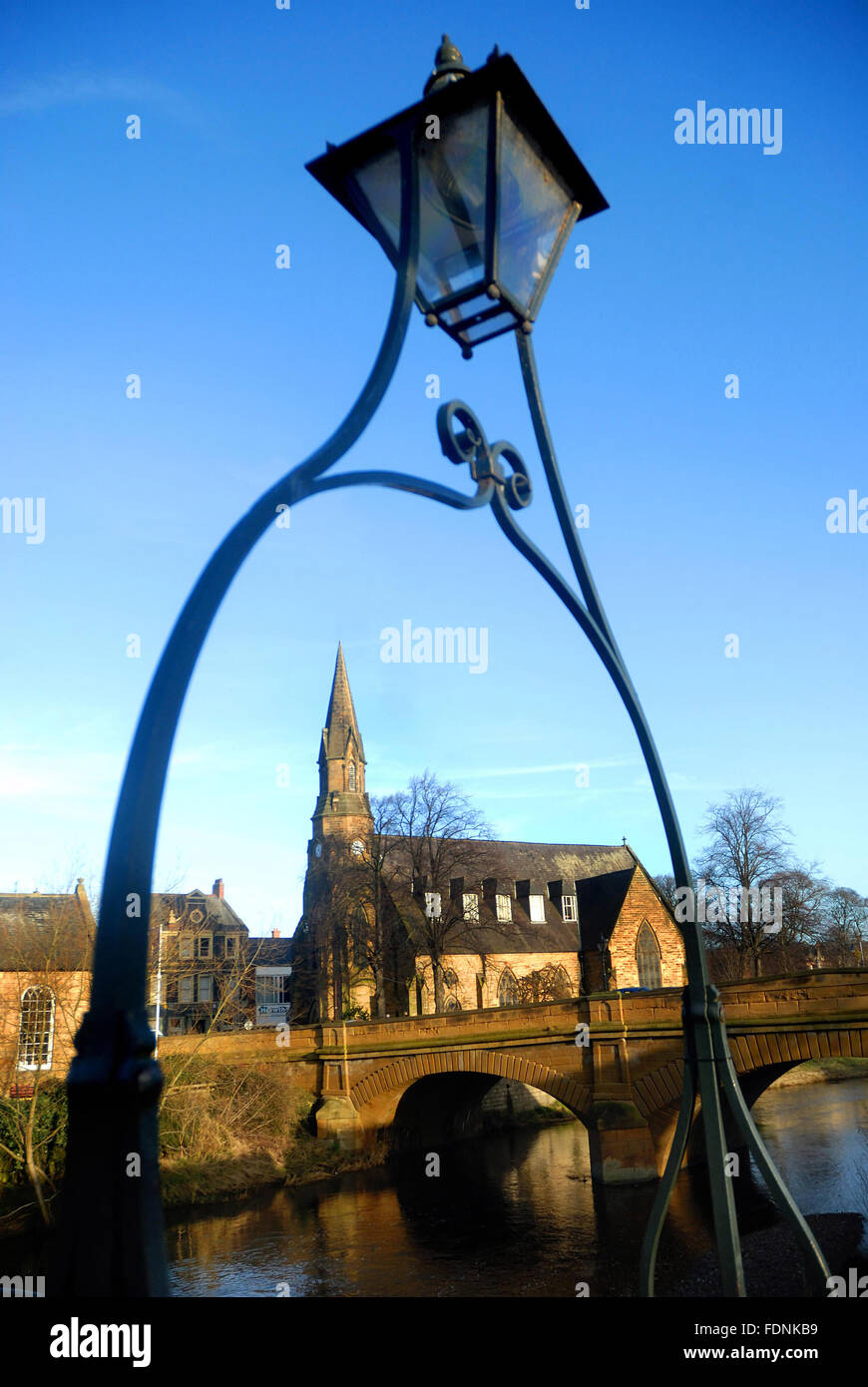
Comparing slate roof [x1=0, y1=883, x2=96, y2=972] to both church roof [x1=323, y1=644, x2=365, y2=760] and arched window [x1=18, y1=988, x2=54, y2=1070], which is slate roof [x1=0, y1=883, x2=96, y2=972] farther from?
church roof [x1=323, y1=644, x2=365, y2=760]

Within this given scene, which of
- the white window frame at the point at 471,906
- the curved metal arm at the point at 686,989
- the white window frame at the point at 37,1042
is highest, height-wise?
the curved metal arm at the point at 686,989

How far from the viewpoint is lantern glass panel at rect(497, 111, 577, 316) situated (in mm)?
3240

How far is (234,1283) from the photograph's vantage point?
16.8 m

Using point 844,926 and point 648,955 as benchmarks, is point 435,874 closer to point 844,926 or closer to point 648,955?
point 648,955

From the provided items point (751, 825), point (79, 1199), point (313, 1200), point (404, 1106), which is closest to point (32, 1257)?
point (313, 1200)

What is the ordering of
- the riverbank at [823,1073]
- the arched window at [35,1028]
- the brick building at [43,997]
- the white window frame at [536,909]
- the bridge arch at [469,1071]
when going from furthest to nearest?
1. the white window frame at [536,909]
2. the riverbank at [823,1073]
3. the bridge arch at [469,1071]
4. the arched window at [35,1028]
5. the brick building at [43,997]

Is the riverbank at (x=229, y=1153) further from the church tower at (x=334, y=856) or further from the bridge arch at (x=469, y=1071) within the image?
the church tower at (x=334, y=856)

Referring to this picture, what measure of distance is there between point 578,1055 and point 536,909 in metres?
24.4

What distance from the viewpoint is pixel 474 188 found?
327 centimetres

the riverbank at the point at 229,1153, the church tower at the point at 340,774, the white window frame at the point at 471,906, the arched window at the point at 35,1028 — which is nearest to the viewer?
the arched window at the point at 35,1028

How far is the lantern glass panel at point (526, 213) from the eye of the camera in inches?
128

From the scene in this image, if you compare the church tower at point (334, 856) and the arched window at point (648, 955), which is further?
the arched window at point (648, 955)

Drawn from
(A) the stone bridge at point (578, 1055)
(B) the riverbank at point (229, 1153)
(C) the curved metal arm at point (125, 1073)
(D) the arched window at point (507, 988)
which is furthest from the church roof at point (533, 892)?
(C) the curved metal arm at point (125, 1073)
